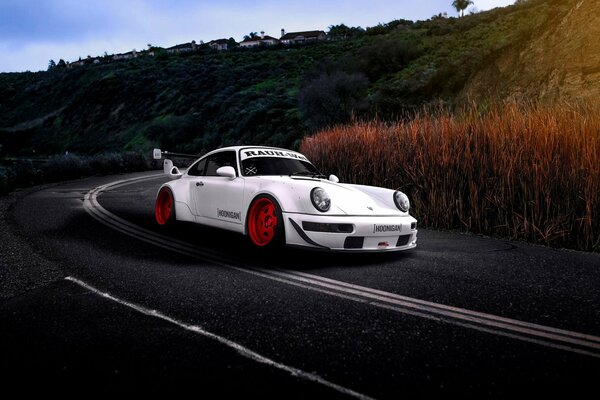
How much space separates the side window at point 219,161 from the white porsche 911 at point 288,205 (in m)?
0.02

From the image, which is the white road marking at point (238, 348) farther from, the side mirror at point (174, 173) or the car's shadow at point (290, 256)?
the side mirror at point (174, 173)

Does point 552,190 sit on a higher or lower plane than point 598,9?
lower

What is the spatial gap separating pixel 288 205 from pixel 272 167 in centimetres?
126

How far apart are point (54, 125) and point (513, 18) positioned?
189 feet

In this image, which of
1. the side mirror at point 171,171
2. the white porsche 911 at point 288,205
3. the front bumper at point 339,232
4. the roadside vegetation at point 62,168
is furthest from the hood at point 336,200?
the roadside vegetation at point 62,168

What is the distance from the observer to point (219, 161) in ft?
24.4

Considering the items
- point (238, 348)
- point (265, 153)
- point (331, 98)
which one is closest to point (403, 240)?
point (265, 153)

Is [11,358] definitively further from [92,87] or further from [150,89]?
[92,87]

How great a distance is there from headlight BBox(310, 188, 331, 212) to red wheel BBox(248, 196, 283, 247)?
476 mm

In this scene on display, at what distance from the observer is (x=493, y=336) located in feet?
11.6

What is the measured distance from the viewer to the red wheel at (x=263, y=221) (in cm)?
598

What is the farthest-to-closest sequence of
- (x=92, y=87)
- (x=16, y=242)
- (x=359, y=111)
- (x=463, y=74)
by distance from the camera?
(x=92, y=87)
(x=359, y=111)
(x=463, y=74)
(x=16, y=242)

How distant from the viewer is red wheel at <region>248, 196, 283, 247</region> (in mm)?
5984

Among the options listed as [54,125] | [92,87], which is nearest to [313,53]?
[92,87]
